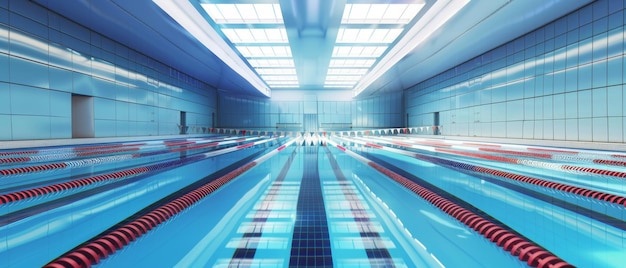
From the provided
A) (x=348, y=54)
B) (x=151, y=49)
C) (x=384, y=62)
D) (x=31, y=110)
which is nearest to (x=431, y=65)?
(x=384, y=62)

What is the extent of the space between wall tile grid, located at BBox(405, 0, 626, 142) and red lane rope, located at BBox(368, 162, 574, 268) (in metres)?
8.13

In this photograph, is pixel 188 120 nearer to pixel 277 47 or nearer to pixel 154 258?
pixel 277 47

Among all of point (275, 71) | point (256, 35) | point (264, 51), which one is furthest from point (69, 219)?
point (275, 71)

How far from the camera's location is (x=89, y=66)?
405 inches

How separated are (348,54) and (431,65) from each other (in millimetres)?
4521

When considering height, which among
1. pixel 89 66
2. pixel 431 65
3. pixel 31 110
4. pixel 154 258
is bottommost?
pixel 154 258

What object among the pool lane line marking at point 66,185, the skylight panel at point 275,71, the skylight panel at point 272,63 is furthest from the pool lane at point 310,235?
the skylight panel at point 275,71

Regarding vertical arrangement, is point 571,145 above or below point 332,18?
below

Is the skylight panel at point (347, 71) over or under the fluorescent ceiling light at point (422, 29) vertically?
over

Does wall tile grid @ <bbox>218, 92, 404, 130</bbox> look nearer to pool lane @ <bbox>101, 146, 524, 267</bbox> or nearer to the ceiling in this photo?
the ceiling

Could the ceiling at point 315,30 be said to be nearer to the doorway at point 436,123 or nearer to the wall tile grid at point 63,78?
the wall tile grid at point 63,78

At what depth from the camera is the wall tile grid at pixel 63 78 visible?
309 inches

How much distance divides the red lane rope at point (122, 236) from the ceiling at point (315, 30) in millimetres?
6803

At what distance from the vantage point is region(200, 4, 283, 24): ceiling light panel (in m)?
8.80
